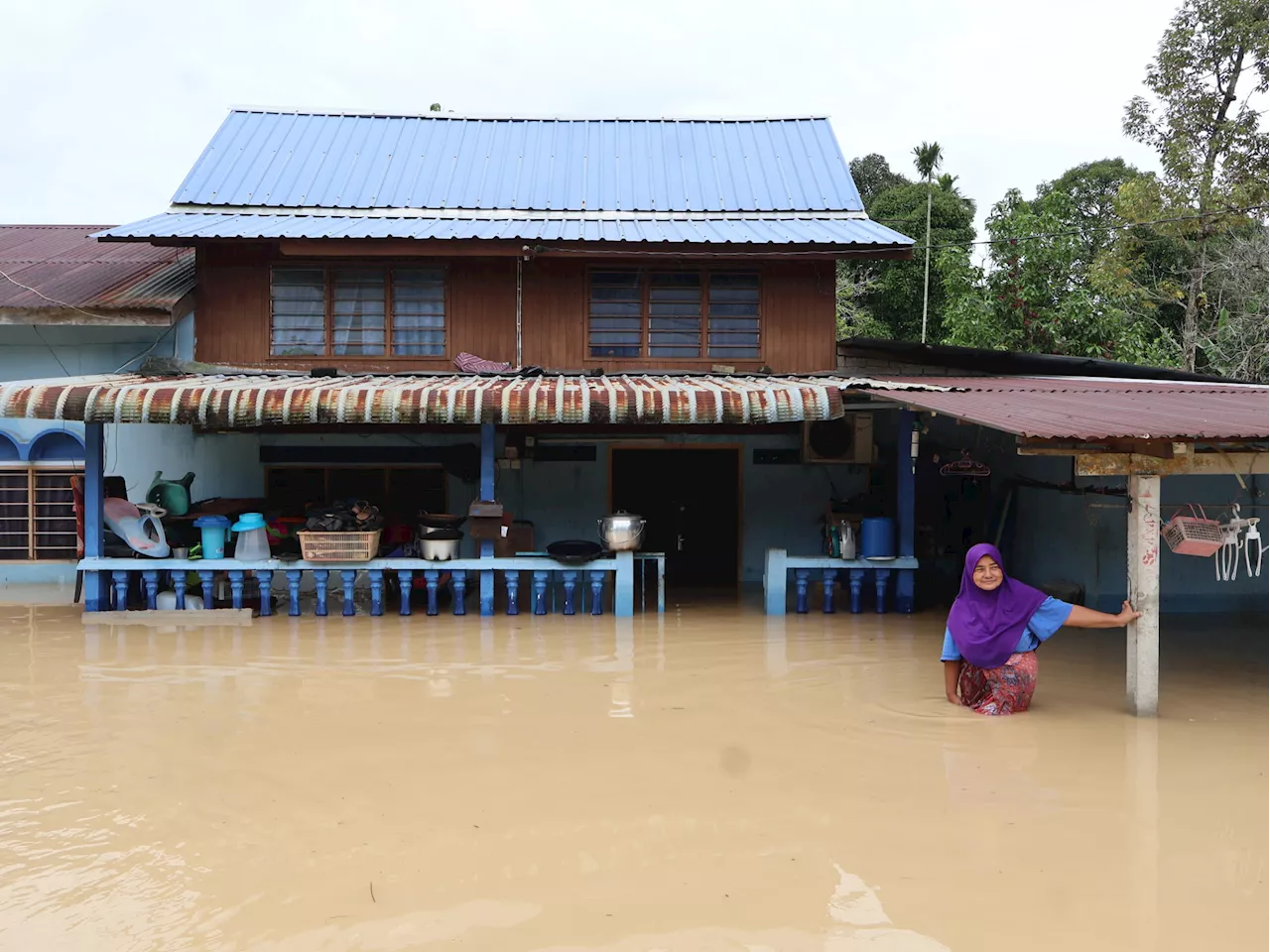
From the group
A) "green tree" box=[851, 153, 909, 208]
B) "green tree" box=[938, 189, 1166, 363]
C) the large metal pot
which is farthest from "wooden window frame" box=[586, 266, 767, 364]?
"green tree" box=[851, 153, 909, 208]

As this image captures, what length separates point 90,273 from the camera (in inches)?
511

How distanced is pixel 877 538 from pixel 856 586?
0.57m

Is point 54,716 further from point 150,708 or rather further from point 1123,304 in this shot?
point 1123,304

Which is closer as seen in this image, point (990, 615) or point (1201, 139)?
point (990, 615)

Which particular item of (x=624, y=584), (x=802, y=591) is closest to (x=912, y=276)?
(x=802, y=591)

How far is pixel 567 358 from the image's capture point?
12.2m

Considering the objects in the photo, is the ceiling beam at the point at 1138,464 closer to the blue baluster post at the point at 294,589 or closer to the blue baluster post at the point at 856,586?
the blue baluster post at the point at 856,586

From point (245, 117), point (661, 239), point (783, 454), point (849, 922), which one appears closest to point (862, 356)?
point (783, 454)

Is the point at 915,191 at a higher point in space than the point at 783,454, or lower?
higher

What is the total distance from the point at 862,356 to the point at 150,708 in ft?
31.6

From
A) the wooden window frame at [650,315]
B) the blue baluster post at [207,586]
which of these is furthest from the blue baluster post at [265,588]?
the wooden window frame at [650,315]

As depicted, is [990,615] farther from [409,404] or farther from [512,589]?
[409,404]

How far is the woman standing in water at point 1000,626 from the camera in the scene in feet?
22.6

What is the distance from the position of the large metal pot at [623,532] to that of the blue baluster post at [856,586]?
7.60ft
